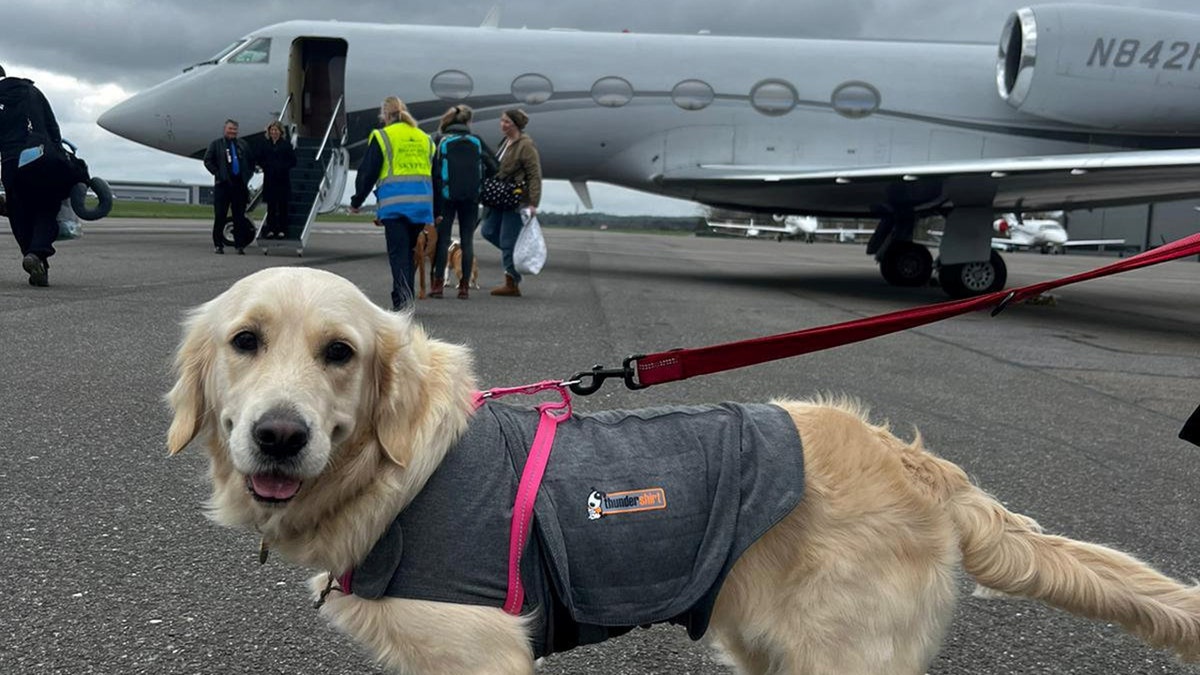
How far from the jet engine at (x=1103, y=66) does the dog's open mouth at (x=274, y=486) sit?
17.0 meters

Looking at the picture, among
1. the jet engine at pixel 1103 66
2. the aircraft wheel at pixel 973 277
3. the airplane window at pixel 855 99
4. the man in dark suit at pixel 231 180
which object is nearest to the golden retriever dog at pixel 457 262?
the man in dark suit at pixel 231 180

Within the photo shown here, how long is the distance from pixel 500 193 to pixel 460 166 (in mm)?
802

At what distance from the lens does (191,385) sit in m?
1.96

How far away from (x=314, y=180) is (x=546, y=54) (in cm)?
517

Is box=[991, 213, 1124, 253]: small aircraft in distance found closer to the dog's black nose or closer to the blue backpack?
the blue backpack

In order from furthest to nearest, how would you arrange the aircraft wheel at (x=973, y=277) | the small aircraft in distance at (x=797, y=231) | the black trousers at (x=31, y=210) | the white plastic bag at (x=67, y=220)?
the small aircraft in distance at (x=797, y=231), the aircraft wheel at (x=973, y=277), the white plastic bag at (x=67, y=220), the black trousers at (x=31, y=210)

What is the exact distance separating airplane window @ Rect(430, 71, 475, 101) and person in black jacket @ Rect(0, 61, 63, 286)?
818 centimetres

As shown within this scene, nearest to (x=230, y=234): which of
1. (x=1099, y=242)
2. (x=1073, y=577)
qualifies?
(x=1073, y=577)

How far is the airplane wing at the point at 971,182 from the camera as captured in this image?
12016 millimetres

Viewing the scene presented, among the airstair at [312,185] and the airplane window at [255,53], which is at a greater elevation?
the airplane window at [255,53]

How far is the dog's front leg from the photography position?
1787 mm

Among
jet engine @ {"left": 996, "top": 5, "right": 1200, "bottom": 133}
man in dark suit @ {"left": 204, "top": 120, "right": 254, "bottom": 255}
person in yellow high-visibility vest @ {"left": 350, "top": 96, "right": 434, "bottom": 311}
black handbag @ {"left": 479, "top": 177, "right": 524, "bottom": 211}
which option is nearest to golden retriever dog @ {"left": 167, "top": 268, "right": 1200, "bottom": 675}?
person in yellow high-visibility vest @ {"left": 350, "top": 96, "right": 434, "bottom": 311}

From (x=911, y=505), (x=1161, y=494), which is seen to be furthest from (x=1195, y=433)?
(x=1161, y=494)

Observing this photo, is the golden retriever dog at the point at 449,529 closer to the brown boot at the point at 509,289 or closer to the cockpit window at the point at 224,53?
the brown boot at the point at 509,289
